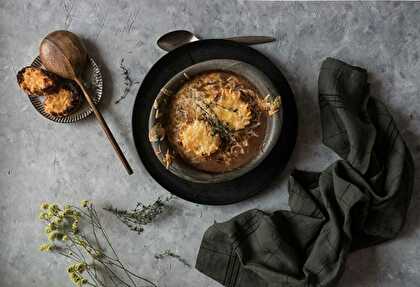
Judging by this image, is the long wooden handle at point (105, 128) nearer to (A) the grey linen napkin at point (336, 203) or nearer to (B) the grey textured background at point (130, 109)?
(B) the grey textured background at point (130, 109)

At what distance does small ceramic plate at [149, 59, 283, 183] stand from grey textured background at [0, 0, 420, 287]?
157 millimetres

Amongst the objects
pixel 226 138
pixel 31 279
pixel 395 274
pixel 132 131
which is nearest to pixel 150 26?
pixel 132 131

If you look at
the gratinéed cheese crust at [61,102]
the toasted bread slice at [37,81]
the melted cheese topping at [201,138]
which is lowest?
the melted cheese topping at [201,138]

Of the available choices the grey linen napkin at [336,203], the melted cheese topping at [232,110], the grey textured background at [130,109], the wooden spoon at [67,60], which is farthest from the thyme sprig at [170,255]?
the melted cheese topping at [232,110]

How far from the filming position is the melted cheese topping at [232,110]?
5.42ft

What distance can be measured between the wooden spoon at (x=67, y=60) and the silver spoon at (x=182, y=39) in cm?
29

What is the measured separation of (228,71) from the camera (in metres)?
1.71

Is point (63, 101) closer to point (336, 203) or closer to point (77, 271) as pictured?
point (77, 271)

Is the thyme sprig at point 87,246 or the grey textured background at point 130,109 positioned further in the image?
the thyme sprig at point 87,246

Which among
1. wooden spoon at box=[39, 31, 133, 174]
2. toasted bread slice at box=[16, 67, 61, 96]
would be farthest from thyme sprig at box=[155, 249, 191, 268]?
toasted bread slice at box=[16, 67, 61, 96]

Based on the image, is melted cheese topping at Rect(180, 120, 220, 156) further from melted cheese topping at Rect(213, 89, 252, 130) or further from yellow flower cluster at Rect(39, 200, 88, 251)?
yellow flower cluster at Rect(39, 200, 88, 251)

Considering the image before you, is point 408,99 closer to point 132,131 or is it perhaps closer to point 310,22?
point 310,22

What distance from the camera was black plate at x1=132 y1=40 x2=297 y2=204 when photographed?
5.71 feet

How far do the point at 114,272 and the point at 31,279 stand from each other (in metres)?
0.34
